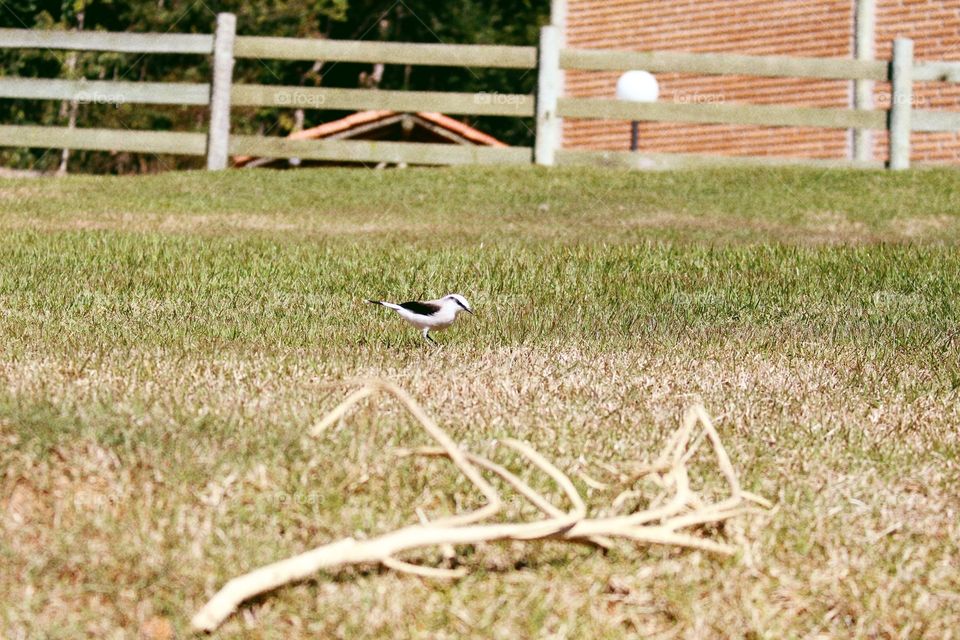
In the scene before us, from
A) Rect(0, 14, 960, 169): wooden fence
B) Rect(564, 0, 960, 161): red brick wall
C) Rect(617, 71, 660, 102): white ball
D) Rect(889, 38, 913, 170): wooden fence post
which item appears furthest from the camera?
Rect(564, 0, 960, 161): red brick wall

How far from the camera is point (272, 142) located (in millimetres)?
16297

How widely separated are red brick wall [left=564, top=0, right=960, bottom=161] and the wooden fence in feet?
14.5

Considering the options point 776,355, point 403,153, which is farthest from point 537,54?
point 776,355

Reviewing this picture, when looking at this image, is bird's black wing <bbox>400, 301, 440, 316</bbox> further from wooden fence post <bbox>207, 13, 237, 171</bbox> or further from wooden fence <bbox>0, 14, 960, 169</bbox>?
wooden fence post <bbox>207, 13, 237, 171</bbox>

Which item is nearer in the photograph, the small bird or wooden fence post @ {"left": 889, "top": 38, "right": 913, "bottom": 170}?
the small bird

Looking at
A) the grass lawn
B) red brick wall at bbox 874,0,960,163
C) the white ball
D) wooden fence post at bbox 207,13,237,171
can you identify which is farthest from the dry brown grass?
red brick wall at bbox 874,0,960,163

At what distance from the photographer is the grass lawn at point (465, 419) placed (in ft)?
11.3

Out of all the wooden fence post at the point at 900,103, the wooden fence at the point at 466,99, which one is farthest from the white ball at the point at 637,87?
the wooden fence post at the point at 900,103

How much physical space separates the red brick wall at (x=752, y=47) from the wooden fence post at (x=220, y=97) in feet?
26.9

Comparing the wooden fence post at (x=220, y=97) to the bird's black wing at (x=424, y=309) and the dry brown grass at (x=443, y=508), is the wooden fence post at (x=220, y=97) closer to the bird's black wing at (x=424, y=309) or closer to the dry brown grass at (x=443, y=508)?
the bird's black wing at (x=424, y=309)

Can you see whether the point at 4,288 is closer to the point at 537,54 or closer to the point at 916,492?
the point at 916,492

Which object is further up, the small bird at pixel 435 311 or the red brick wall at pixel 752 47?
the red brick wall at pixel 752 47

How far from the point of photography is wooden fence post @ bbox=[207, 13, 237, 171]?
16.4 metres

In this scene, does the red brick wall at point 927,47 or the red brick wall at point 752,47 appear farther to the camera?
the red brick wall at point 752,47
